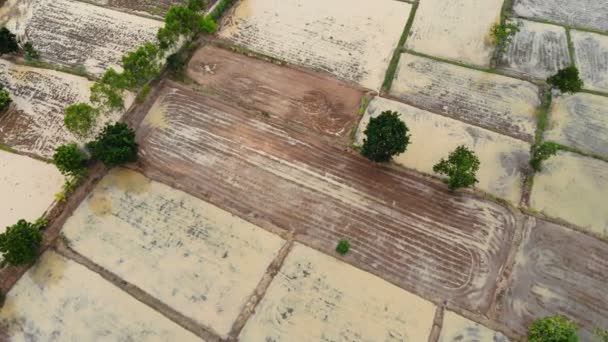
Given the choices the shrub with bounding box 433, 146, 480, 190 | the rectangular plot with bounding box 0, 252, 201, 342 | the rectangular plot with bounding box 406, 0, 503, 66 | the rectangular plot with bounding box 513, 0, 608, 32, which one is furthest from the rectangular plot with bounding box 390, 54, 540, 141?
the rectangular plot with bounding box 0, 252, 201, 342

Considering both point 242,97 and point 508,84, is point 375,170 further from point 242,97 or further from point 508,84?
point 508,84

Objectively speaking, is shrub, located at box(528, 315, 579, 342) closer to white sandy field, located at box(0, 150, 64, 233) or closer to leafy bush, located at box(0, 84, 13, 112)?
white sandy field, located at box(0, 150, 64, 233)

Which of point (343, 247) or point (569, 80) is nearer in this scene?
point (343, 247)

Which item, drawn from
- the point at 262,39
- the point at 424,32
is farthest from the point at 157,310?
the point at 424,32

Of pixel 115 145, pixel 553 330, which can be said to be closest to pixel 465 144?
pixel 553 330

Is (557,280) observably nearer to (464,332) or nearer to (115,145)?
(464,332)

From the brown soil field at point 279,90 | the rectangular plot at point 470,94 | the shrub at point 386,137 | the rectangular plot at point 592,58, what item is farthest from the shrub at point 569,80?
the brown soil field at point 279,90

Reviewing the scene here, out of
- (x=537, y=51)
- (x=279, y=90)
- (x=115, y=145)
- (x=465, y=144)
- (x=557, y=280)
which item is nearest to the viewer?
(x=557, y=280)
